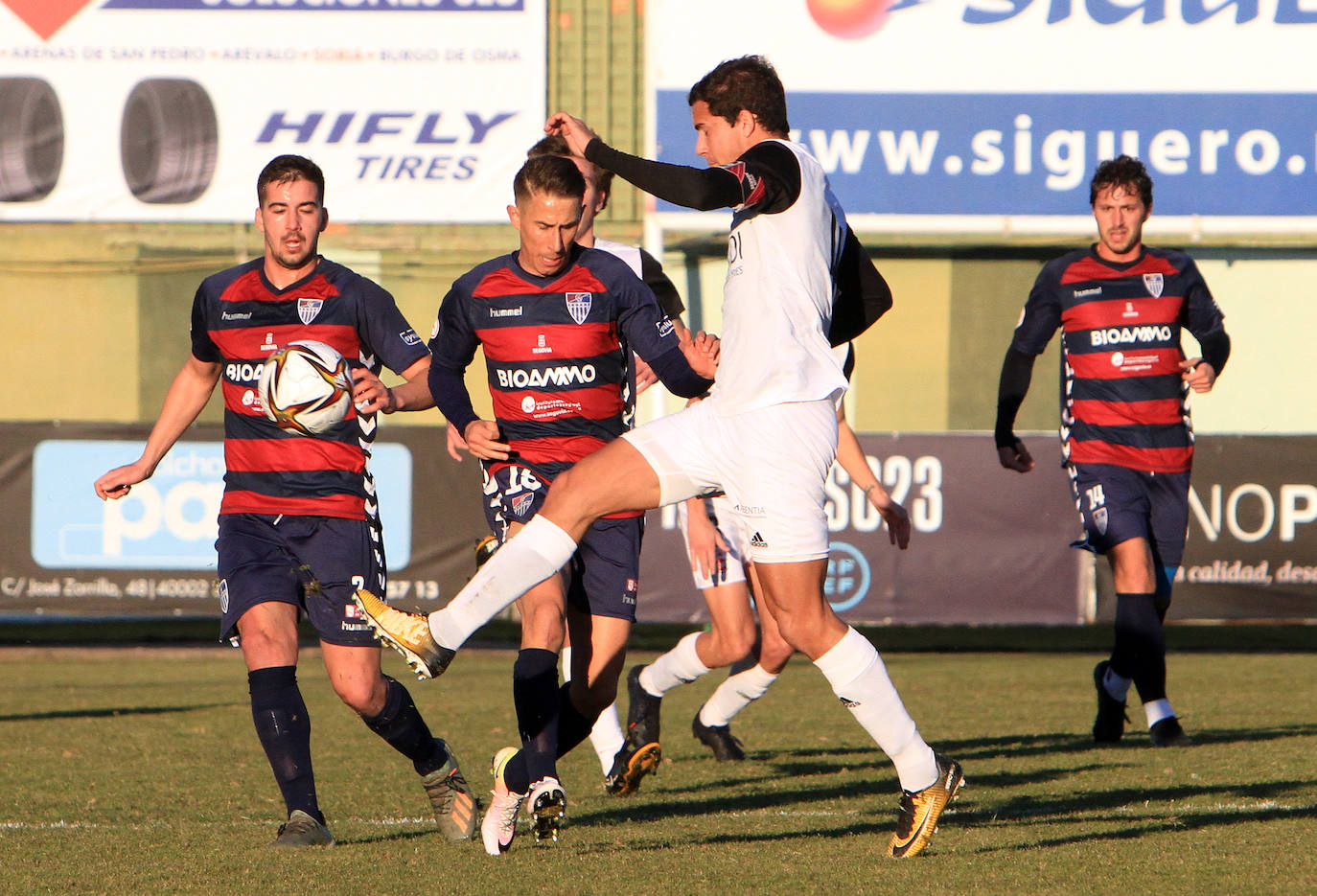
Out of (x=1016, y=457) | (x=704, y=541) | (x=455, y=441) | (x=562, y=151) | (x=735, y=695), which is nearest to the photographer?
(x=455, y=441)

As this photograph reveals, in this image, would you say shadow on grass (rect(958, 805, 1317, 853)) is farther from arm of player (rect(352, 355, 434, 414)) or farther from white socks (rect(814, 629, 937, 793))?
arm of player (rect(352, 355, 434, 414))

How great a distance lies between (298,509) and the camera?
5309mm

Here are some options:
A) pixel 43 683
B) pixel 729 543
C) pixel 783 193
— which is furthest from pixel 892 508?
pixel 43 683

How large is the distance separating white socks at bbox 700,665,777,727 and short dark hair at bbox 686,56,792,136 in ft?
9.71

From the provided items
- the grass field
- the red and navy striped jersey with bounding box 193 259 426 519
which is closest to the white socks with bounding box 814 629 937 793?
the grass field

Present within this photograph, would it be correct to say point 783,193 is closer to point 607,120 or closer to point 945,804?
point 945,804

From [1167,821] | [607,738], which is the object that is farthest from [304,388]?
[1167,821]

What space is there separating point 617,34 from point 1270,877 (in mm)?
13843

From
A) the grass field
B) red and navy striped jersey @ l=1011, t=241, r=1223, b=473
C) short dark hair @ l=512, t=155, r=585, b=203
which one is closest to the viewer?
the grass field

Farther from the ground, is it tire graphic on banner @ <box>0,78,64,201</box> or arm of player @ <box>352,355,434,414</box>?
tire graphic on banner @ <box>0,78,64,201</box>

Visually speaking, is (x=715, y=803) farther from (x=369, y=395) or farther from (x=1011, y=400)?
(x=1011, y=400)

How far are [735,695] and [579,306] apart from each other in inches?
93.7

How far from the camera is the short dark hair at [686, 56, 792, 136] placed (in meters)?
4.80

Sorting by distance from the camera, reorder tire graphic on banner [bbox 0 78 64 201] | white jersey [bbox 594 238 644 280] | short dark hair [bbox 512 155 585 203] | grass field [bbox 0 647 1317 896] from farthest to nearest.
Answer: tire graphic on banner [bbox 0 78 64 201]
white jersey [bbox 594 238 644 280]
short dark hair [bbox 512 155 585 203]
grass field [bbox 0 647 1317 896]
